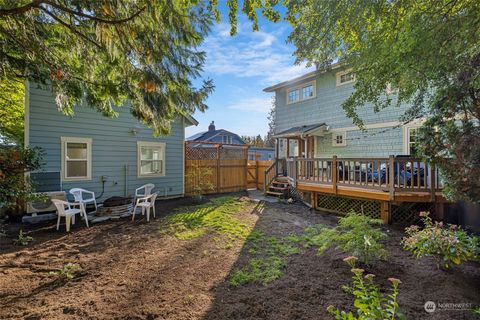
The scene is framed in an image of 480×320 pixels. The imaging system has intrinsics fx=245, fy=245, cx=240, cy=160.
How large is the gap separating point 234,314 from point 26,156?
4.49m

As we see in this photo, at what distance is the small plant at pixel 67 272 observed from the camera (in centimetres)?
349

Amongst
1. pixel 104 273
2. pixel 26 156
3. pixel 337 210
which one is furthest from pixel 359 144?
pixel 26 156

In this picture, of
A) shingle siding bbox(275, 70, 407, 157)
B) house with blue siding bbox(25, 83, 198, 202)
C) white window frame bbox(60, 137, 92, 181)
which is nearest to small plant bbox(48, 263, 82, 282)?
house with blue siding bbox(25, 83, 198, 202)

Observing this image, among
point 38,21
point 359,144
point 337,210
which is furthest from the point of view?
point 359,144

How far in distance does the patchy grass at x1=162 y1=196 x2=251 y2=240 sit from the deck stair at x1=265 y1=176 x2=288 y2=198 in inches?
88.8

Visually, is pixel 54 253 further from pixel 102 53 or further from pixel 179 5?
pixel 179 5

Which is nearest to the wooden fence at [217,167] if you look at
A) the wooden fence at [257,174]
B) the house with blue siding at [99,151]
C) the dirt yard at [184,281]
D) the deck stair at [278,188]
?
the house with blue siding at [99,151]

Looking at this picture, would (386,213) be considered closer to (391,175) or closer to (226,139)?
(391,175)

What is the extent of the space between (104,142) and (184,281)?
6.84 metres

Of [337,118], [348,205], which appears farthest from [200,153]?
[348,205]

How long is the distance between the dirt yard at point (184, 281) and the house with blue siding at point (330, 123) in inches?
208

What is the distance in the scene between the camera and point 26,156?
4.38 metres

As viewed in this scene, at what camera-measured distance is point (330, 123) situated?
37.4ft

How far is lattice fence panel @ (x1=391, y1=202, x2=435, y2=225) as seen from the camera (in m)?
6.29
